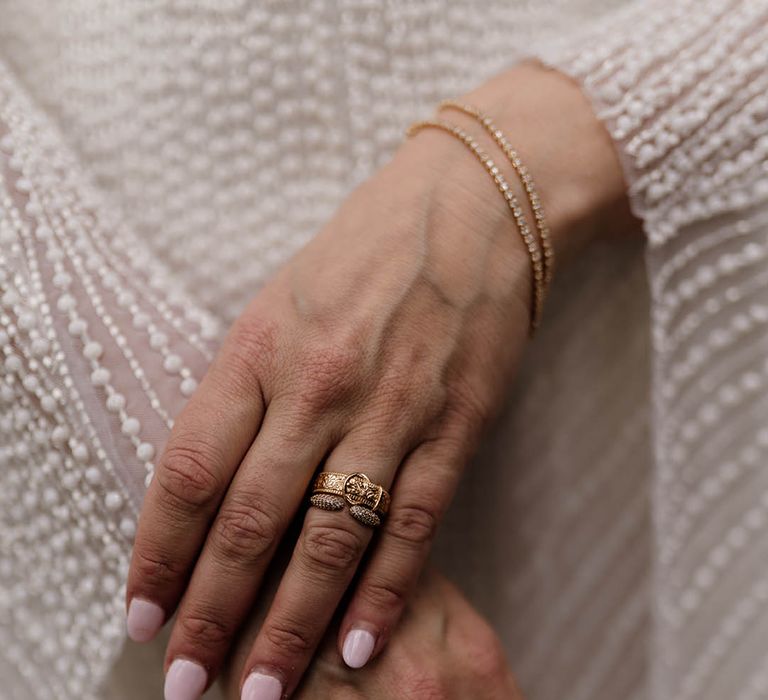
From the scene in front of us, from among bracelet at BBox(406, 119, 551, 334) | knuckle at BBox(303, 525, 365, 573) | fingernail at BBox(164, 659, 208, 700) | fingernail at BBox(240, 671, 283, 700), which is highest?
bracelet at BBox(406, 119, 551, 334)

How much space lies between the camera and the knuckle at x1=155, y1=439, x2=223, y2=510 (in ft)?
1.74

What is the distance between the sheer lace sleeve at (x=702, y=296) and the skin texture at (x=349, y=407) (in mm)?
84

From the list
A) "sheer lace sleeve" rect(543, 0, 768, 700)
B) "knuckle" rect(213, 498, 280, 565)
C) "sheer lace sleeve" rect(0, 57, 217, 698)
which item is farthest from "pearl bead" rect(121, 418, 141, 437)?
Answer: "sheer lace sleeve" rect(543, 0, 768, 700)

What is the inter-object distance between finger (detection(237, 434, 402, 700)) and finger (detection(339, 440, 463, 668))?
16 millimetres

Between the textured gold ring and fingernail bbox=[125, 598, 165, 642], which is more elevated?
the textured gold ring

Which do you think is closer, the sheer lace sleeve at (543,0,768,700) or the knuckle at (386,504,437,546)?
the knuckle at (386,504,437,546)

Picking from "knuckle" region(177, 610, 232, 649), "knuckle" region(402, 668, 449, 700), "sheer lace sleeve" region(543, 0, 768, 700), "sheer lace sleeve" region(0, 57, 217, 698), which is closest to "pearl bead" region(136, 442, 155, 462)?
"sheer lace sleeve" region(0, 57, 217, 698)

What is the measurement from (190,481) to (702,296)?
1.47 feet

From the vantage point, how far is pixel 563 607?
0.83m

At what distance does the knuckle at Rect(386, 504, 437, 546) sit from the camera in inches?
21.7

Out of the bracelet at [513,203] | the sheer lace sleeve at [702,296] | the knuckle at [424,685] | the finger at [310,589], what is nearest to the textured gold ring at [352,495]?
the finger at [310,589]

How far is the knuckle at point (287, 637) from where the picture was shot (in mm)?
532

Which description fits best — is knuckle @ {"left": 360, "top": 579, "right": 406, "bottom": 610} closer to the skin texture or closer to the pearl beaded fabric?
the skin texture

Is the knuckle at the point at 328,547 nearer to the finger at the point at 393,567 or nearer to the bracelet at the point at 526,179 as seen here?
the finger at the point at 393,567
